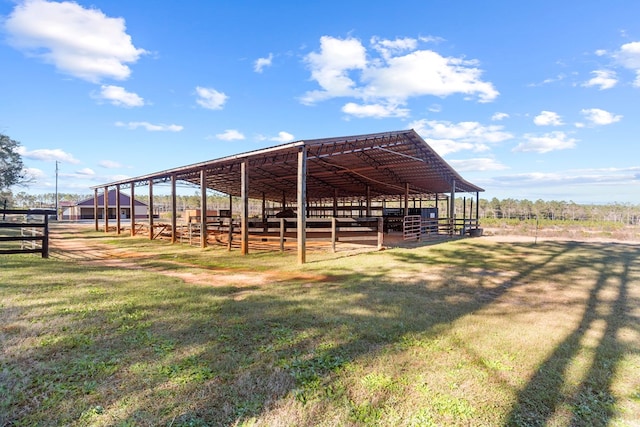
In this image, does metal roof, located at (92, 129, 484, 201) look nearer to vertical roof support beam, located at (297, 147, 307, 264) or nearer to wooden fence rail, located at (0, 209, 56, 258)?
vertical roof support beam, located at (297, 147, 307, 264)

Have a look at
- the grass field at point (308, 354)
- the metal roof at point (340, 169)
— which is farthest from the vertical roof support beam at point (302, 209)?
the grass field at point (308, 354)

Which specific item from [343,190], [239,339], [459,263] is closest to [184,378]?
[239,339]

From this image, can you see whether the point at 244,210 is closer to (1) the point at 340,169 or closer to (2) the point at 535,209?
(1) the point at 340,169

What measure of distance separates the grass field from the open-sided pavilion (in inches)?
210


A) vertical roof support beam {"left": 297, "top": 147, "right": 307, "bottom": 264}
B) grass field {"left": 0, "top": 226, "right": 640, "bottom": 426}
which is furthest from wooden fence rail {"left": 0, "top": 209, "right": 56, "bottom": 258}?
vertical roof support beam {"left": 297, "top": 147, "right": 307, "bottom": 264}

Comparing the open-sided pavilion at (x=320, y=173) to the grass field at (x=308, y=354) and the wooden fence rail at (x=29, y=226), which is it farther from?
the wooden fence rail at (x=29, y=226)

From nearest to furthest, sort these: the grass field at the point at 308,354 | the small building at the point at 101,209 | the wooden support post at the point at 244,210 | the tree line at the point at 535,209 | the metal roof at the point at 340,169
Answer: the grass field at the point at 308,354 < the wooden support post at the point at 244,210 < the metal roof at the point at 340,169 < the small building at the point at 101,209 < the tree line at the point at 535,209

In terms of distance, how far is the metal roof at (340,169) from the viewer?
42.4ft

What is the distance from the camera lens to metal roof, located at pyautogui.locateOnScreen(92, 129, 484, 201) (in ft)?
42.4

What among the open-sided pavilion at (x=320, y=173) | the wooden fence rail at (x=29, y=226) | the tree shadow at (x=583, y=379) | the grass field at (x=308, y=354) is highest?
the open-sided pavilion at (x=320, y=173)

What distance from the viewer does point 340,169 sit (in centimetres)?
1867

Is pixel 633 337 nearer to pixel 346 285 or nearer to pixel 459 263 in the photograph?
pixel 346 285

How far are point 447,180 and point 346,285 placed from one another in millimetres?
16591

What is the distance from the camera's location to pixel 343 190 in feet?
86.4
